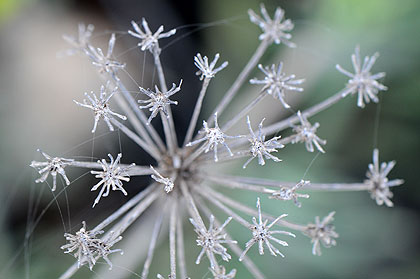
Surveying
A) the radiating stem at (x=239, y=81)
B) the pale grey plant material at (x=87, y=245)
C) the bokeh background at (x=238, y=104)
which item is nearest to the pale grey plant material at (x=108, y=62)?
the radiating stem at (x=239, y=81)

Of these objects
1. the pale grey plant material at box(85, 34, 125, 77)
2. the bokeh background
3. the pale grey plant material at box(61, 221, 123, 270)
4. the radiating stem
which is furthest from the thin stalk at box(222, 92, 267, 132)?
the bokeh background

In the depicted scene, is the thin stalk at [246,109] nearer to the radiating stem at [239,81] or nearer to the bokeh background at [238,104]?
the radiating stem at [239,81]

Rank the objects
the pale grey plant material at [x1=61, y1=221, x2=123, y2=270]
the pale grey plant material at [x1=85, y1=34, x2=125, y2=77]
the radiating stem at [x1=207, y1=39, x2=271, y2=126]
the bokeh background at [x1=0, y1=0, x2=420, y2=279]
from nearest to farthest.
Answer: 1. the pale grey plant material at [x1=61, y1=221, x2=123, y2=270]
2. the pale grey plant material at [x1=85, y1=34, x2=125, y2=77]
3. the radiating stem at [x1=207, y1=39, x2=271, y2=126]
4. the bokeh background at [x1=0, y1=0, x2=420, y2=279]

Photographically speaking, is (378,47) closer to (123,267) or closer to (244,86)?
(244,86)

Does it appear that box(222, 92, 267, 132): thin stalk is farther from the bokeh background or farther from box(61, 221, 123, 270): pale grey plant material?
the bokeh background

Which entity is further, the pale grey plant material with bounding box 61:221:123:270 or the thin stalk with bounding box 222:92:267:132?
the thin stalk with bounding box 222:92:267:132

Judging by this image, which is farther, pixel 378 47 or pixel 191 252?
pixel 378 47

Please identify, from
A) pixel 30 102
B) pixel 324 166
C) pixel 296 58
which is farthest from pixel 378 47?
pixel 30 102

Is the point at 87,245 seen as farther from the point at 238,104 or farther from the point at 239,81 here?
the point at 238,104
